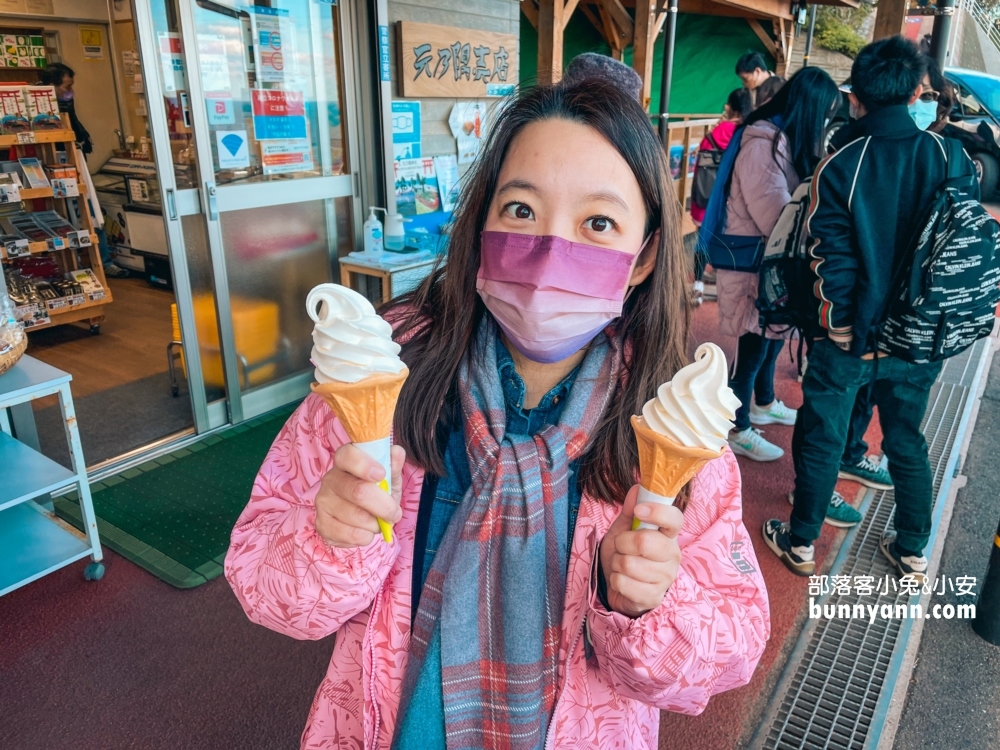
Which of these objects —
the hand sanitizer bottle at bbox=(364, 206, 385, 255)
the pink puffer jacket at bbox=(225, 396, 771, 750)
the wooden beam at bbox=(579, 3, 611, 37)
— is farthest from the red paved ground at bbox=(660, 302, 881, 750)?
the wooden beam at bbox=(579, 3, 611, 37)

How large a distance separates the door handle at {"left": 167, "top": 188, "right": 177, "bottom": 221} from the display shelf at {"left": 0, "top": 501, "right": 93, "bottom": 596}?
1.64m

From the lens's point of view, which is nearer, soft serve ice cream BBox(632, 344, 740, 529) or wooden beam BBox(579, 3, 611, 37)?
soft serve ice cream BBox(632, 344, 740, 529)

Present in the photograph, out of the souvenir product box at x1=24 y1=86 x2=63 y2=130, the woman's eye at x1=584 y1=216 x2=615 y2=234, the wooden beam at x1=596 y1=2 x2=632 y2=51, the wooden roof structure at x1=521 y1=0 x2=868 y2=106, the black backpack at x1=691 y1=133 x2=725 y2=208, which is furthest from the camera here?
the wooden beam at x1=596 y1=2 x2=632 y2=51

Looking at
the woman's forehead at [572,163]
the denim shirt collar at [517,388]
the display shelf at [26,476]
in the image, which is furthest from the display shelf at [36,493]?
the woman's forehead at [572,163]

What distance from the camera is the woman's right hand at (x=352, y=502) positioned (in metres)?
1.02

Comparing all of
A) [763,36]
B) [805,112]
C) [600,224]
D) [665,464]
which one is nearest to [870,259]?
[805,112]

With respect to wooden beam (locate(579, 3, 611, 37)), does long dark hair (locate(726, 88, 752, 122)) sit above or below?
below

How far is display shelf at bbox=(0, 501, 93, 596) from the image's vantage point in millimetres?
2906

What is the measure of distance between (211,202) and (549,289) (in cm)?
334

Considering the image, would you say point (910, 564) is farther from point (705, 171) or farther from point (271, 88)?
point (705, 171)

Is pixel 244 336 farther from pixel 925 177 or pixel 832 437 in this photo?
pixel 925 177

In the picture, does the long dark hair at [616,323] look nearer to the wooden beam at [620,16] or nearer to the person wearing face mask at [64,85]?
the person wearing face mask at [64,85]

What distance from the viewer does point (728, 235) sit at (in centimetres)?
421

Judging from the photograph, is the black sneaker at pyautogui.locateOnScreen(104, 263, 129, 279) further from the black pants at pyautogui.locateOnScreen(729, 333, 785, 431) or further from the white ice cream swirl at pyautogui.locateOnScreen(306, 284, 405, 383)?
the white ice cream swirl at pyautogui.locateOnScreen(306, 284, 405, 383)
